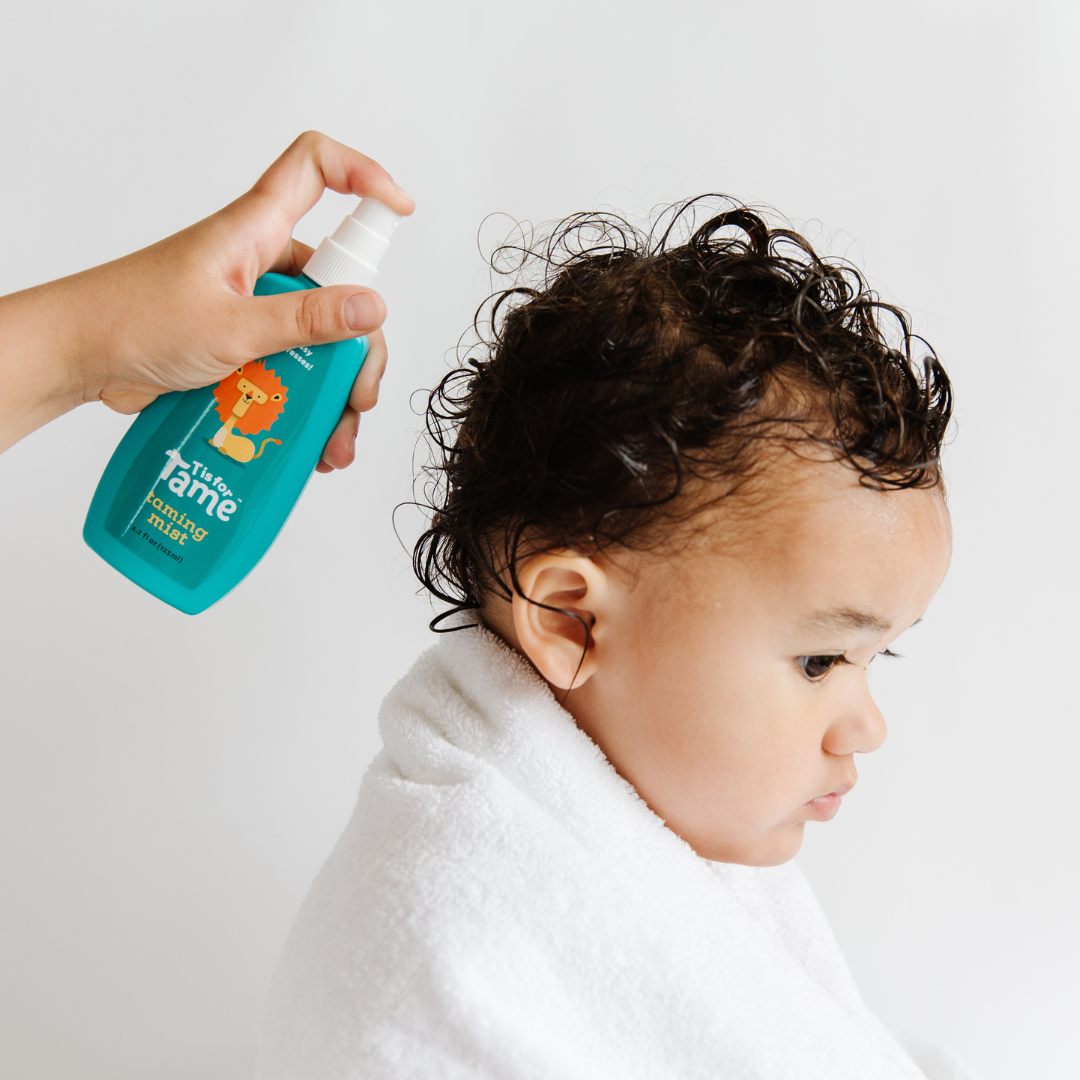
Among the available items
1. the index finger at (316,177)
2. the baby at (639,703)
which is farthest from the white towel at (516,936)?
the index finger at (316,177)

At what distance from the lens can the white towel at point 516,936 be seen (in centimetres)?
66

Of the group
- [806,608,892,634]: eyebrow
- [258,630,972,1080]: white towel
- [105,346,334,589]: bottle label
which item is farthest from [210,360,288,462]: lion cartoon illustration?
[806,608,892,634]: eyebrow

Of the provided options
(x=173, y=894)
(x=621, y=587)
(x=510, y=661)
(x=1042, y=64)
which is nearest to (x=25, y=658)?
(x=173, y=894)

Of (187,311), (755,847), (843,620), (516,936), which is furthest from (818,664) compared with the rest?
(187,311)

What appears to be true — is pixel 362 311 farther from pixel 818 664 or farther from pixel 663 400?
Answer: pixel 818 664

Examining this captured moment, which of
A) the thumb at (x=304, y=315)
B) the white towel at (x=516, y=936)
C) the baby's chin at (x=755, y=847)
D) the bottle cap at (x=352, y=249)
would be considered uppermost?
the bottle cap at (x=352, y=249)

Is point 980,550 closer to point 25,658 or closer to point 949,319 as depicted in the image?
point 949,319

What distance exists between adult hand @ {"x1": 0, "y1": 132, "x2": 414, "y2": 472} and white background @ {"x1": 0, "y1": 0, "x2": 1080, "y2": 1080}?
41 cm

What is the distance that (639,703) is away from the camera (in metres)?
0.76

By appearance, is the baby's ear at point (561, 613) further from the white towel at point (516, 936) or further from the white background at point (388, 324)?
the white background at point (388, 324)

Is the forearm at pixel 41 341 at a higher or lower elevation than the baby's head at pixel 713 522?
lower

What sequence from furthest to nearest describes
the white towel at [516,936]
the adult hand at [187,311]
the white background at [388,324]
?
the white background at [388,324], the adult hand at [187,311], the white towel at [516,936]

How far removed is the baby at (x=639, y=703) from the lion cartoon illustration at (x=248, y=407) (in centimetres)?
16

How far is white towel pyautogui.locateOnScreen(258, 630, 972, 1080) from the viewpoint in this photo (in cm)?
66
